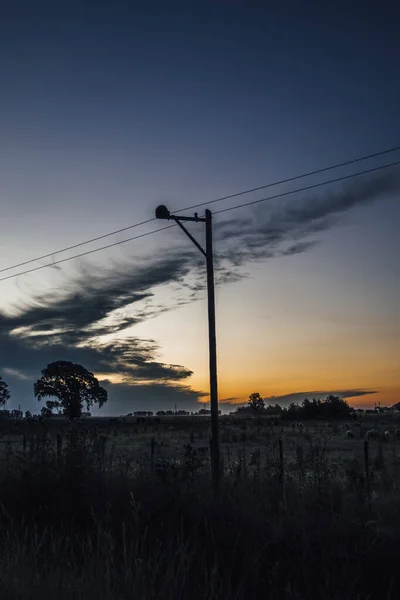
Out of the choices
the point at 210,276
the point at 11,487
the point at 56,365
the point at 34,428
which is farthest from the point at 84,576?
the point at 56,365

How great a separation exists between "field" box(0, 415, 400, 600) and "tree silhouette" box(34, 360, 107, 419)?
7197cm

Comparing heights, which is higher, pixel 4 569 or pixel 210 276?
pixel 210 276

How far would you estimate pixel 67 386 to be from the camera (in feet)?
279

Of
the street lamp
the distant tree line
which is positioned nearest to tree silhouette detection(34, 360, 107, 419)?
the distant tree line

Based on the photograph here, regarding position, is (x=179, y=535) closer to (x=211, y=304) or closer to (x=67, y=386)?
(x=211, y=304)

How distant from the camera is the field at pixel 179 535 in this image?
6570 mm

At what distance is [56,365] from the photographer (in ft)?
278

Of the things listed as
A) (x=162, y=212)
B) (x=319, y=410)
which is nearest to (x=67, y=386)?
(x=319, y=410)

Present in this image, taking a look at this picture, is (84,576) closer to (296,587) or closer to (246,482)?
(296,587)

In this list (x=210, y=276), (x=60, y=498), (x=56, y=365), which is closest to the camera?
(x=60, y=498)

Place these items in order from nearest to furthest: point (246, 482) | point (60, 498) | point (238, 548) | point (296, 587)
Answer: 1. point (296, 587)
2. point (238, 548)
3. point (60, 498)
4. point (246, 482)

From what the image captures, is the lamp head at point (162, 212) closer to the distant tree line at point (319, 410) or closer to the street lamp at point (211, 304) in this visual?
the street lamp at point (211, 304)

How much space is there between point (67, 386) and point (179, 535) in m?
78.6

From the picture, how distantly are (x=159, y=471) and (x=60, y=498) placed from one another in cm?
183
